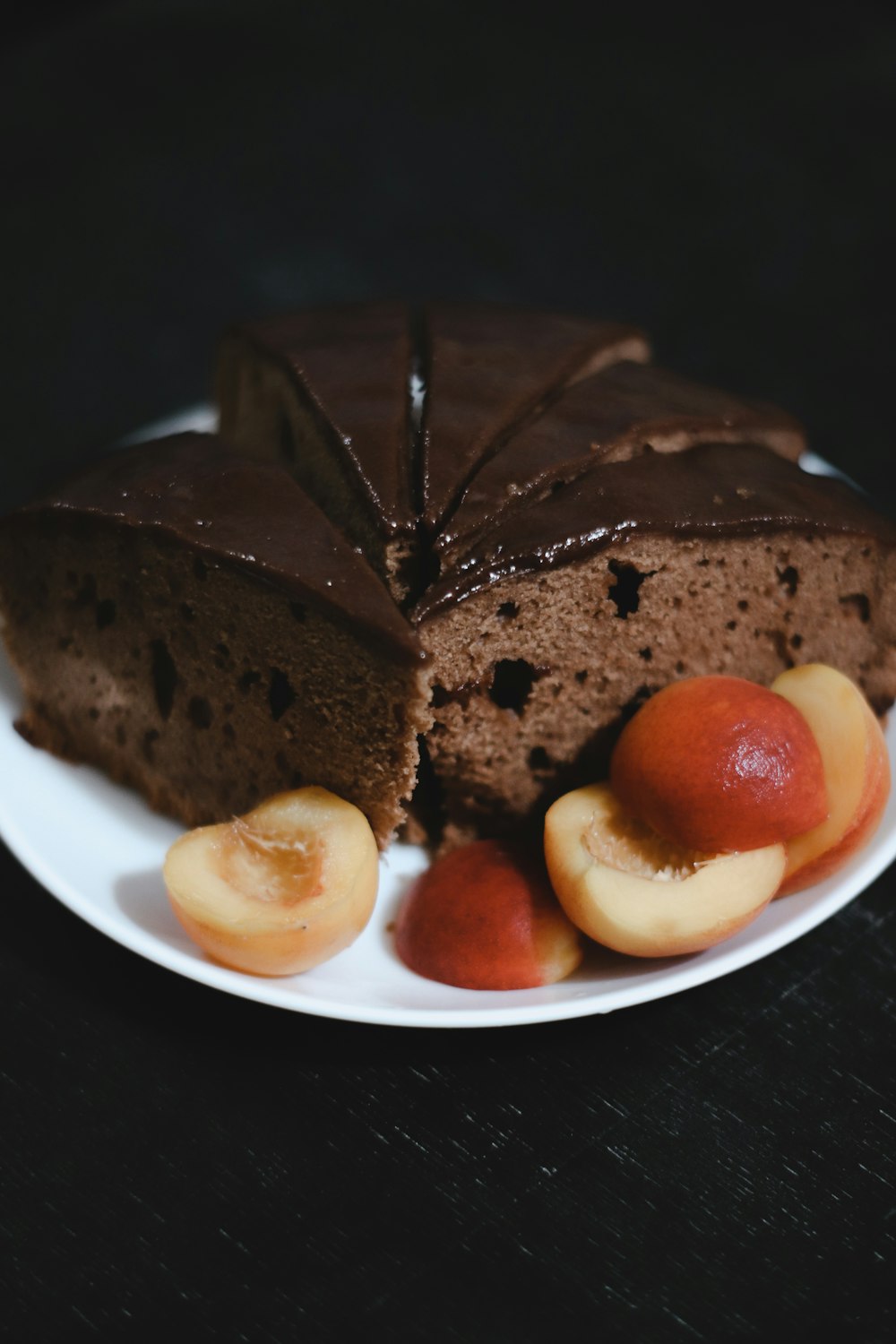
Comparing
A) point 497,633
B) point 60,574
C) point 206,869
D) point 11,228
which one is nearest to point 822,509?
point 497,633

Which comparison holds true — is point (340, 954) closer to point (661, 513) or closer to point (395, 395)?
point (661, 513)

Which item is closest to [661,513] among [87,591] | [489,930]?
[489,930]

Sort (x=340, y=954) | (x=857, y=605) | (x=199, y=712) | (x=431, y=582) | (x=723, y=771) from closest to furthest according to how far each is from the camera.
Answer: (x=723, y=771) < (x=340, y=954) < (x=431, y=582) < (x=199, y=712) < (x=857, y=605)

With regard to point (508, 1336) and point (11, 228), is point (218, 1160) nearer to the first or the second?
point (508, 1336)

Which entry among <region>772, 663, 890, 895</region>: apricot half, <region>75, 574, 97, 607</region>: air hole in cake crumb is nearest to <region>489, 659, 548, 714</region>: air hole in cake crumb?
<region>772, 663, 890, 895</region>: apricot half

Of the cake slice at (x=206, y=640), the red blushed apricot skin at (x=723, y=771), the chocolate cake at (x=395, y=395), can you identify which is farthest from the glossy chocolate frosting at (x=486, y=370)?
the red blushed apricot skin at (x=723, y=771)
